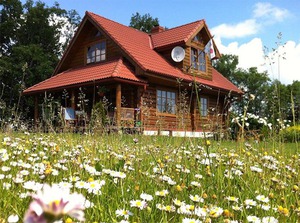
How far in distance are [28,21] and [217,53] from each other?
17871mm

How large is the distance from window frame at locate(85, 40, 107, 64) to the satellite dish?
3.40 metres

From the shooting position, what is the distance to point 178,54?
16.8 metres

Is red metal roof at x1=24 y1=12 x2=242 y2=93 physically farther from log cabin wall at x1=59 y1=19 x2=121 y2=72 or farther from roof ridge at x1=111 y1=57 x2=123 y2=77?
log cabin wall at x1=59 y1=19 x2=121 y2=72

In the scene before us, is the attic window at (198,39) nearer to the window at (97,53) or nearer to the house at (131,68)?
the house at (131,68)

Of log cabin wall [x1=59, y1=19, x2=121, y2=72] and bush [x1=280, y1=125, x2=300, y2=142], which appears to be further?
log cabin wall [x1=59, y1=19, x2=121, y2=72]

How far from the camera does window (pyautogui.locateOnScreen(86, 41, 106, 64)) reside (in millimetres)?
16766

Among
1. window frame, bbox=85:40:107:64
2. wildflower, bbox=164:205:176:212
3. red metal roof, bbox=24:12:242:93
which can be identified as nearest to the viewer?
wildflower, bbox=164:205:176:212

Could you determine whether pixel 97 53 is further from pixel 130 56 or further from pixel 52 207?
pixel 52 207

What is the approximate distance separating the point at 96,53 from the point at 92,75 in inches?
103

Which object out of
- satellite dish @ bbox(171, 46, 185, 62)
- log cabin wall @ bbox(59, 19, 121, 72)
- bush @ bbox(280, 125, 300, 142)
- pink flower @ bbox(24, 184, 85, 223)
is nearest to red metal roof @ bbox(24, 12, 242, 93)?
satellite dish @ bbox(171, 46, 185, 62)

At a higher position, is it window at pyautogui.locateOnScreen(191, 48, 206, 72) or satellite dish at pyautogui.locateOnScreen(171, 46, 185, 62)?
satellite dish at pyautogui.locateOnScreen(171, 46, 185, 62)

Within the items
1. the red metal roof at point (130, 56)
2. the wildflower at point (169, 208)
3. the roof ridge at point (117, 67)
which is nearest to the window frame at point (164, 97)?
the red metal roof at point (130, 56)

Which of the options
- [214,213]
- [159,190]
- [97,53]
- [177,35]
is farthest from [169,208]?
[177,35]

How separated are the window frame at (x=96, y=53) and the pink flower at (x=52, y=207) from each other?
650 inches
